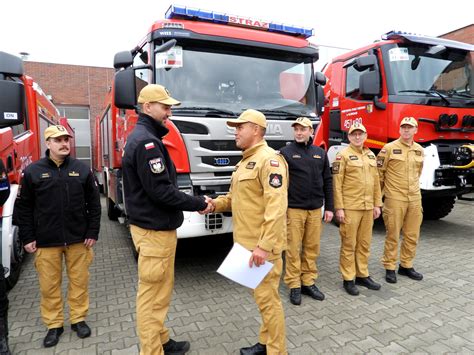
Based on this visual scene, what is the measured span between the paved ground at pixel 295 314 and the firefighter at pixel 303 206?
25cm

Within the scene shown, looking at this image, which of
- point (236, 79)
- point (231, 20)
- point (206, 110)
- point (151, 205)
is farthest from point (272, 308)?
point (231, 20)

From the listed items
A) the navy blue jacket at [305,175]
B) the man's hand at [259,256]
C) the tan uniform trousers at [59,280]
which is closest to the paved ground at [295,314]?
the tan uniform trousers at [59,280]

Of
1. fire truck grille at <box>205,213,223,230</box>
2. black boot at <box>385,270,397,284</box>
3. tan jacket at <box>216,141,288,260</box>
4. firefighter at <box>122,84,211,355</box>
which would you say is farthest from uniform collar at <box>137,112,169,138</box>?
black boot at <box>385,270,397,284</box>

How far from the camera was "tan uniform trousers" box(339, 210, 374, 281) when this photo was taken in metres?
3.59

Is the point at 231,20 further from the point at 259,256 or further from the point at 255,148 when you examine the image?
the point at 259,256

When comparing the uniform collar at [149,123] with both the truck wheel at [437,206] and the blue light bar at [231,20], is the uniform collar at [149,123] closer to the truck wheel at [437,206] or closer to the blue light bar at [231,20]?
the blue light bar at [231,20]

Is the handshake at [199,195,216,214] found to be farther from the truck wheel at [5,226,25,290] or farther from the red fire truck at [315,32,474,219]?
the red fire truck at [315,32,474,219]

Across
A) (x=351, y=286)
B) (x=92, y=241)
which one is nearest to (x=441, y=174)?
(x=351, y=286)

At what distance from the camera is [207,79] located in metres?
3.74

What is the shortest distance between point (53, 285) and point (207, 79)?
8.06 feet

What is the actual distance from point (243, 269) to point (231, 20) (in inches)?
119

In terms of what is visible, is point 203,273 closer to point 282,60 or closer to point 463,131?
point 282,60

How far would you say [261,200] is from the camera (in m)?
2.34

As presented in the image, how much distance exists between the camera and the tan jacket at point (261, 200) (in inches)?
86.8
